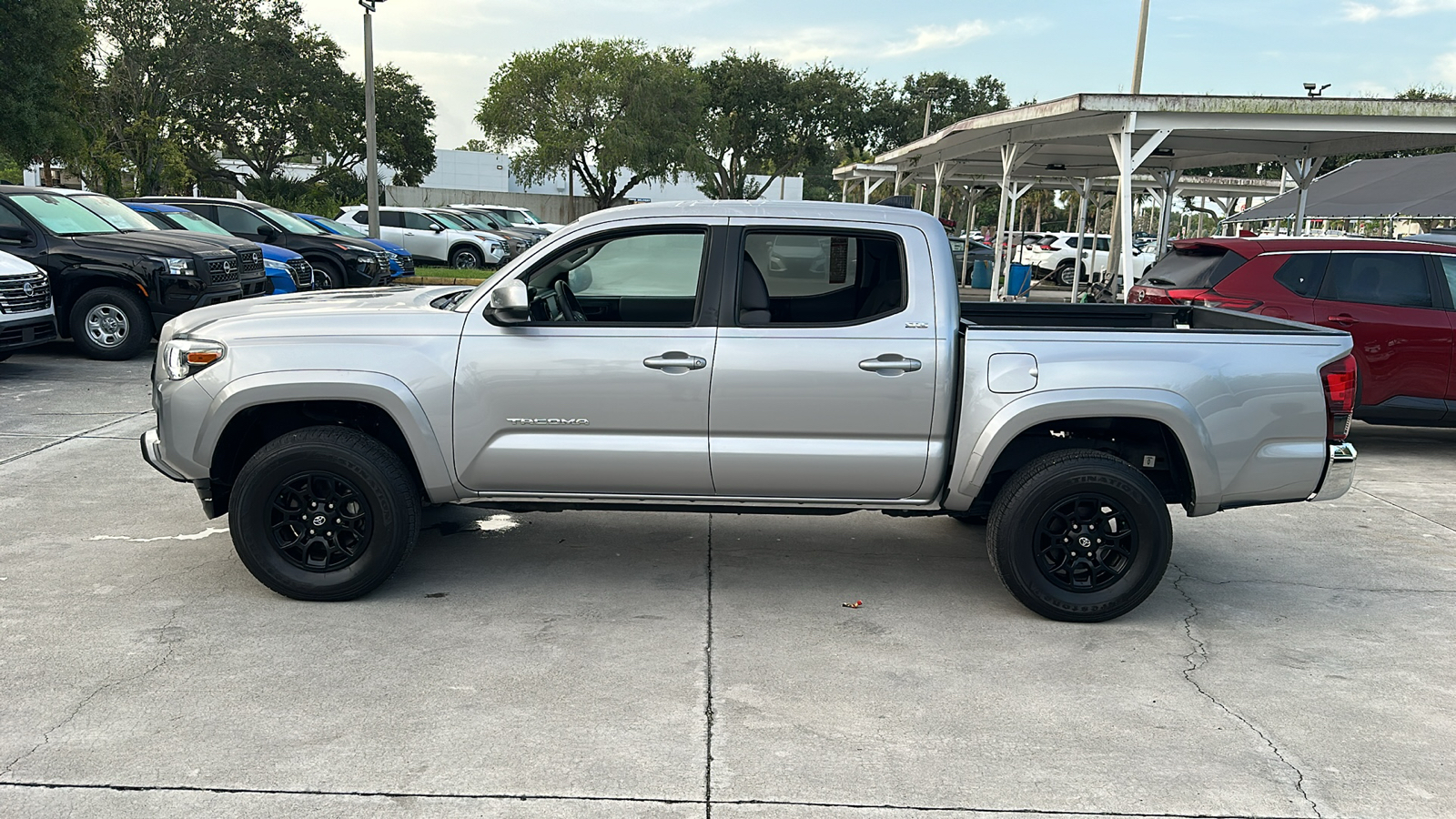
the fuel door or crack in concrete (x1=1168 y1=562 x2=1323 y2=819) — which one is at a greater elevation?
the fuel door

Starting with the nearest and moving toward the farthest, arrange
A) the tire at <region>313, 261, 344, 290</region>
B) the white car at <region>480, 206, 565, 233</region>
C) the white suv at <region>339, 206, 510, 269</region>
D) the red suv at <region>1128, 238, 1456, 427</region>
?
the red suv at <region>1128, 238, 1456, 427</region>
the tire at <region>313, 261, 344, 290</region>
the white suv at <region>339, 206, 510, 269</region>
the white car at <region>480, 206, 565, 233</region>

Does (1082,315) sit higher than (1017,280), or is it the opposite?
(1082,315)

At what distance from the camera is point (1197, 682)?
438cm

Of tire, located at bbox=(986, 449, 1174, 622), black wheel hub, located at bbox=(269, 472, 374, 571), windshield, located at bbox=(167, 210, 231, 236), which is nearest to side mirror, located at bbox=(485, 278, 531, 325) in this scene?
black wheel hub, located at bbox=(269, 472, 374, 571)

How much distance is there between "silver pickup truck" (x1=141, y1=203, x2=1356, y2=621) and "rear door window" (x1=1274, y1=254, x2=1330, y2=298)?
13.9ft

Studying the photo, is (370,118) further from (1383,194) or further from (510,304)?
(1383,194)

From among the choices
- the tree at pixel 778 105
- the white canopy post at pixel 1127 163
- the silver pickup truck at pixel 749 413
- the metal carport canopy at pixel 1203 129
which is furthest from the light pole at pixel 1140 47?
the tree at pixel 778 105

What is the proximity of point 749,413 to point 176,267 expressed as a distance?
8978 mm

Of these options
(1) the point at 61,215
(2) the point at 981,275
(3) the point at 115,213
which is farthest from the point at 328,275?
(2) the point at 981,275

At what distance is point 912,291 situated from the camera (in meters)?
4.90

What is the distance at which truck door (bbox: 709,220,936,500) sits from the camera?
4.79 meters

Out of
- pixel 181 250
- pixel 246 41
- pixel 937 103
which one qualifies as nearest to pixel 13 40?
pixel 181 250

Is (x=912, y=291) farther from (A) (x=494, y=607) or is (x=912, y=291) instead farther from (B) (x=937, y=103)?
(B) (x=937, y=103)

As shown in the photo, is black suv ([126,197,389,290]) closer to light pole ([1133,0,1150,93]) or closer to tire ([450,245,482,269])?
tire ([450,245,482,269])
